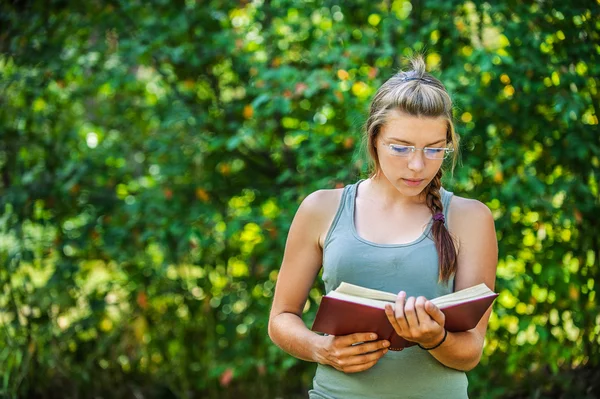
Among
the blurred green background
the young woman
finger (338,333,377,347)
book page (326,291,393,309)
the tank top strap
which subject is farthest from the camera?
the blurred green background

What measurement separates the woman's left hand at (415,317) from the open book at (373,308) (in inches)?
0.8

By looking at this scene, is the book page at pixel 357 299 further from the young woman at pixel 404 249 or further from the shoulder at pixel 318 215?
the shoulder at pixel 318 215

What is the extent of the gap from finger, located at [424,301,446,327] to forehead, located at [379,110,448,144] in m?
0.44

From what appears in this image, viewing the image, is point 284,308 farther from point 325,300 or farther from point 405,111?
point 405,111

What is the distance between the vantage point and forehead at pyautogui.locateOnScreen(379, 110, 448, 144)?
6.26 ft

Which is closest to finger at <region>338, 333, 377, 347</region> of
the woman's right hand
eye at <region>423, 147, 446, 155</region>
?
the woman's right hand

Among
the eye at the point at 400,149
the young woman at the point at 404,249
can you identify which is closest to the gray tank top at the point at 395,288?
the young woman at the point at 404,249

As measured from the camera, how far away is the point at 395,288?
1903mm

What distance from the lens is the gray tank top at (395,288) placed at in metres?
1.90

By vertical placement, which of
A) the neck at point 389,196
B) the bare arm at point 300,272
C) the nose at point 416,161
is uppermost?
the nose at point 416,161

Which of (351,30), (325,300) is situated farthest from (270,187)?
(325,300)

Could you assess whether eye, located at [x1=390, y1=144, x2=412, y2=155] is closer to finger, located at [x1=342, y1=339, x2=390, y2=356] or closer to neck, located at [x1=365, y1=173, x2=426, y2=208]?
neck, located at [x1=365, y1=173, x2=426, y2=208]

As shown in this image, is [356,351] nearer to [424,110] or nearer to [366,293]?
[366,293]

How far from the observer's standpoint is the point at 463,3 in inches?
140
